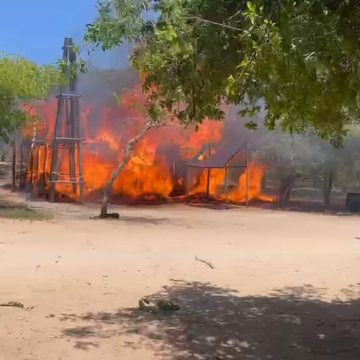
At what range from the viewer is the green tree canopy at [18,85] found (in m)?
22.6

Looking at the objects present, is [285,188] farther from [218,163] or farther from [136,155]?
[136,155]

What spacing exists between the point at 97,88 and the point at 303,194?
41.9 feet

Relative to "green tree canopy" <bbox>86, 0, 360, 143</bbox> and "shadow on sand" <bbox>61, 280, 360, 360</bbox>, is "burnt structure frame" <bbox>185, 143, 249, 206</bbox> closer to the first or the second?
"shadow on sand" <bbox>61, 280, 360, 360</bbox>

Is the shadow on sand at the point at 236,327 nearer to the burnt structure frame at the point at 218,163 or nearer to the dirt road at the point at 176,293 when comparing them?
the dirt road at the point at 176,293

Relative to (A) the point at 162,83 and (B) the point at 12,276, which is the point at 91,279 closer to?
(B) the point at 12,276

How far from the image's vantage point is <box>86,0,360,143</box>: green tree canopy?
474 cm

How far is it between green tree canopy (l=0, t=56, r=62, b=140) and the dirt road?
5.87 m

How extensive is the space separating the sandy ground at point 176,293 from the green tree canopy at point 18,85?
5858 mm

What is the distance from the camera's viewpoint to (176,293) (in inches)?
390

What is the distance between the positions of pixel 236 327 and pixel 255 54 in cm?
391

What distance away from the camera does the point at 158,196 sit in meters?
35.0

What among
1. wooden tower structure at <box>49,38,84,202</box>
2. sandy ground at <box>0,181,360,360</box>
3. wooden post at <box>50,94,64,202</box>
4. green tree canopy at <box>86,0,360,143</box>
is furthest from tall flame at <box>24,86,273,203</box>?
green tree canopy at <box>86,0,360,143</box>

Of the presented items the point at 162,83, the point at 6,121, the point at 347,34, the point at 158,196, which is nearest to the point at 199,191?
the point at 158,196

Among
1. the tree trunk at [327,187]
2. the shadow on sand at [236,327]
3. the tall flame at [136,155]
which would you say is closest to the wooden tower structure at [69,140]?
the tall flame at [136,155]
